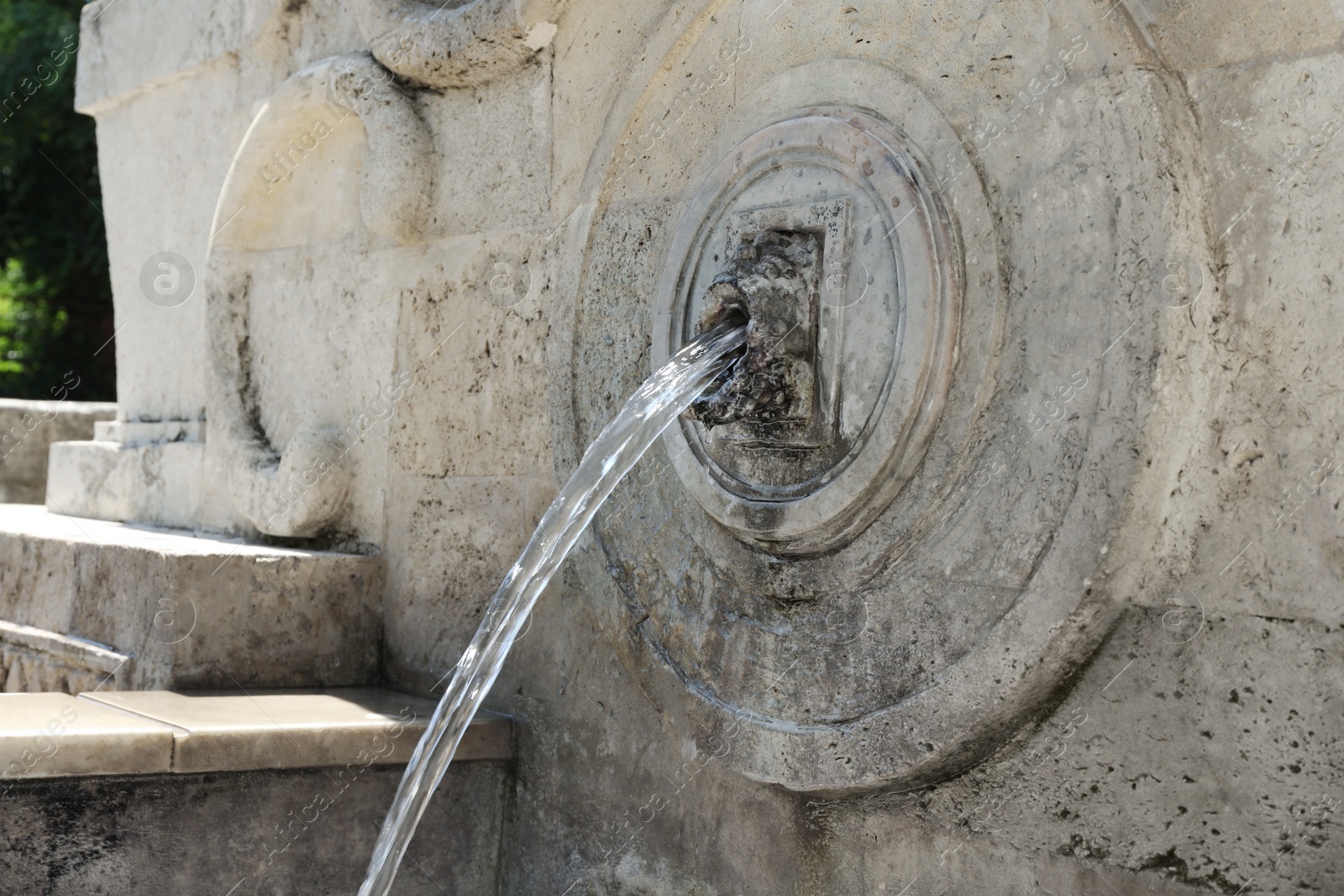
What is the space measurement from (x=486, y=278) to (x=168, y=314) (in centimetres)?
175

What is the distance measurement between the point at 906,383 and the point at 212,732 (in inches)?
57.5

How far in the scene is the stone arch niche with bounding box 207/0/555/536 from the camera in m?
3.34

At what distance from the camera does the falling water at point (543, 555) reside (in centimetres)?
244

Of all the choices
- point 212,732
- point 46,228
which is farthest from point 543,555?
point 46,228

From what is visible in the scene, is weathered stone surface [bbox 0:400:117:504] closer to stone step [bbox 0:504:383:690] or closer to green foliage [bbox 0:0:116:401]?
stone step [bbox 0:504:383:690]

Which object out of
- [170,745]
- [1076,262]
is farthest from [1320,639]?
[170,745]

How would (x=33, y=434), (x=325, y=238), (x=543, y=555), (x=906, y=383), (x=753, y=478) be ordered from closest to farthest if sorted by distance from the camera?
(x=906, y=383)
(x=753, y=478)
(x=543, y=555)
(x=325, y=238)
(x=33, y=434)

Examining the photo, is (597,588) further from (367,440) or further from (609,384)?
(367,440)

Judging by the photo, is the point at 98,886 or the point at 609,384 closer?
the point at 98,886

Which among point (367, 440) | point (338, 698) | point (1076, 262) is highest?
point (1076, 262)

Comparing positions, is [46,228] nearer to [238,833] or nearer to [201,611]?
[201,611]

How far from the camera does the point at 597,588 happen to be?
279 cm

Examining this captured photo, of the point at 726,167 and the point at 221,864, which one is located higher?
the point at 726,167

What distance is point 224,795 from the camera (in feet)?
8.68
